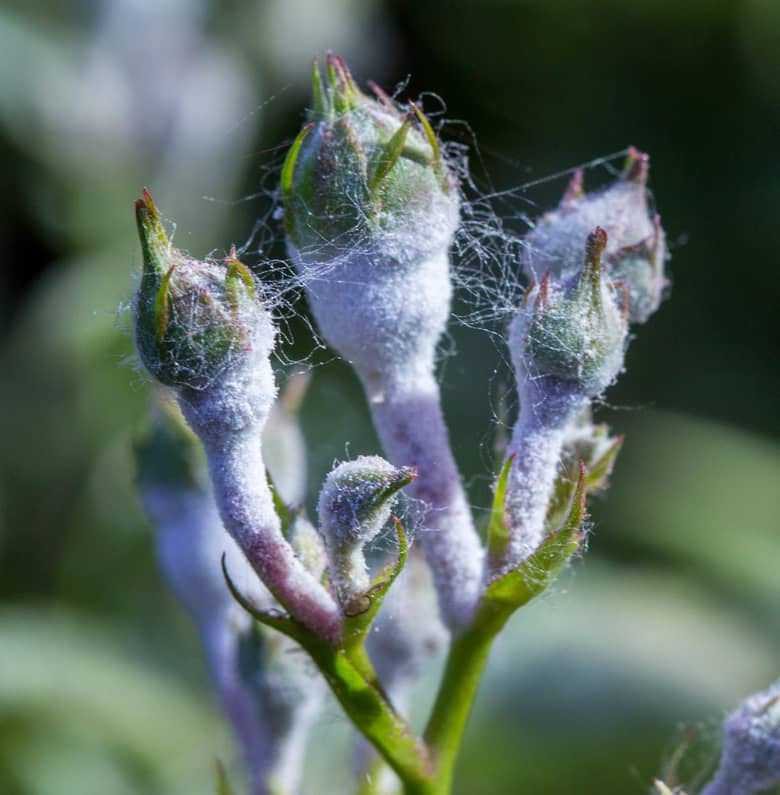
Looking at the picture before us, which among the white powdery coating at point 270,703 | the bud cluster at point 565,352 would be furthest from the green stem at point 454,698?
the white powdery coating at point 270,703

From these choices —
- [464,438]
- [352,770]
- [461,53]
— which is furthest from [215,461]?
[461,53]

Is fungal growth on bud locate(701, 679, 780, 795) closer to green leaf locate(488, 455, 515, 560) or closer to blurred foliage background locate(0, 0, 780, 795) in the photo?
green leaf locate(488, 455, 515, 560)

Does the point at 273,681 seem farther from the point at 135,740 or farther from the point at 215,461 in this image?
the point at 135,740

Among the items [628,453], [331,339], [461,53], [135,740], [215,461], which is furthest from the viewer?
[461,53]

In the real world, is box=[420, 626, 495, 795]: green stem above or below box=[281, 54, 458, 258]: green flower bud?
below

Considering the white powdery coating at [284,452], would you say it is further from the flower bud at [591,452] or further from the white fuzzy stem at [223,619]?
the flower bud at [591,452]

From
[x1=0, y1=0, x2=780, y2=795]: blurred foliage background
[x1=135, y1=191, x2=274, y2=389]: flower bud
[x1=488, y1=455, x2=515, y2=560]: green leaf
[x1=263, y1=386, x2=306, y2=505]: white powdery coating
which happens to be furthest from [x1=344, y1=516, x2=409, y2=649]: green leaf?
[x1=0, y1=0, x2=780, y2=795]: blurred foliage background

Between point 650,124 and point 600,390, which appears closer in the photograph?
point 600,390
